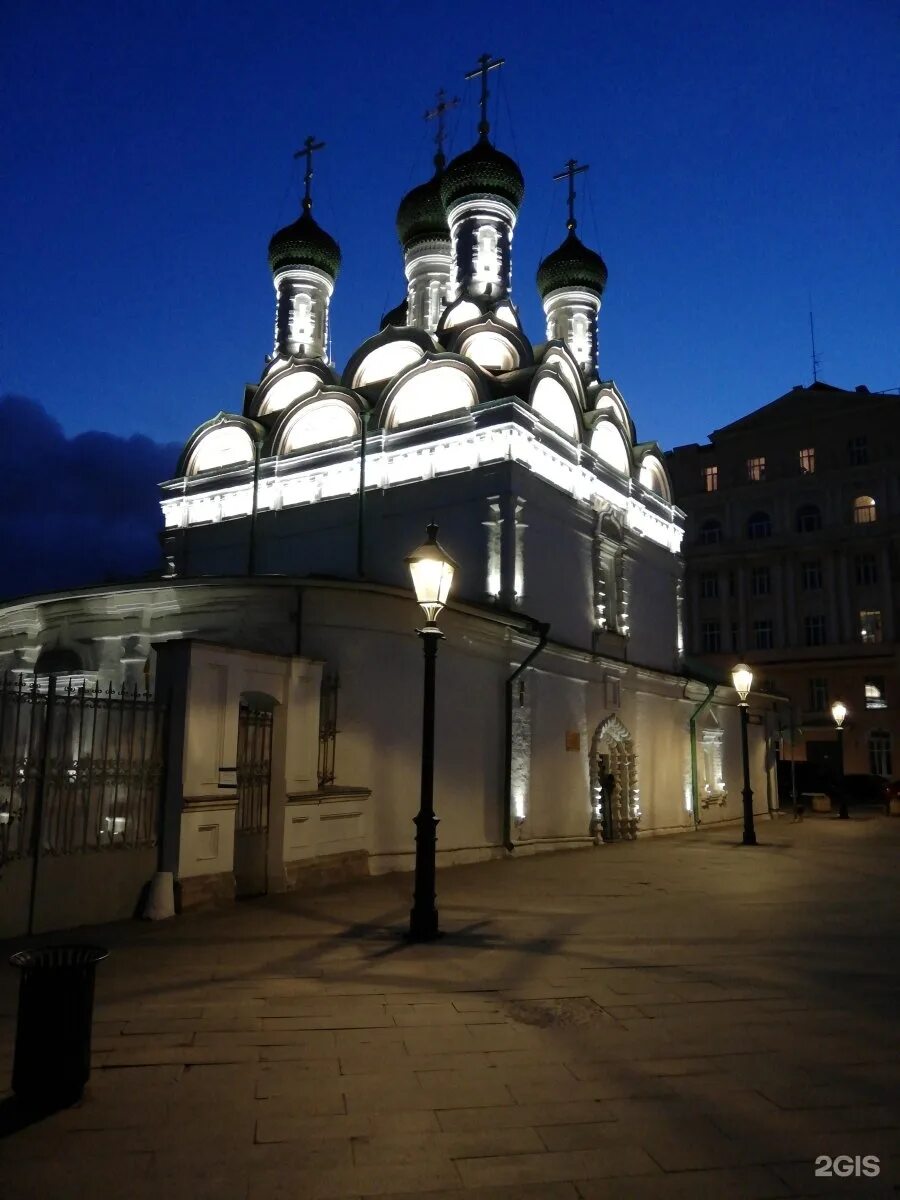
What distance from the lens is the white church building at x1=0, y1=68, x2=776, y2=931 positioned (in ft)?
32.7

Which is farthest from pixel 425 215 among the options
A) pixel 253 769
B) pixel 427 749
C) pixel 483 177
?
pixel 427 749

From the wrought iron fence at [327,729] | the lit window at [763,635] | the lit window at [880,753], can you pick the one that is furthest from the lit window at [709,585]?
the wrought iron fence at [327,729]

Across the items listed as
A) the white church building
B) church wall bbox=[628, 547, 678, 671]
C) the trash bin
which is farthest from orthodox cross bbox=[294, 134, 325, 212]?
the trash bin

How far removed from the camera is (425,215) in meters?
25.7

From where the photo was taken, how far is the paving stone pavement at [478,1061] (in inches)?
144

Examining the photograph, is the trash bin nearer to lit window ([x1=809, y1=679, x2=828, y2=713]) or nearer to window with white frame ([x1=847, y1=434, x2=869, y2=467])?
lit window ([x1=809, y1=679, x2=828, y2=713])

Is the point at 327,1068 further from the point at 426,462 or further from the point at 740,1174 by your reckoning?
the point at 426,462

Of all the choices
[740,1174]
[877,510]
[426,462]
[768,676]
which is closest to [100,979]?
[740,1174]

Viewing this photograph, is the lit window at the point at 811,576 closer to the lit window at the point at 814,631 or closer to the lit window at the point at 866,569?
the lit window at the point at 814,631

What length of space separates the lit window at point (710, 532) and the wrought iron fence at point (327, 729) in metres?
34.1

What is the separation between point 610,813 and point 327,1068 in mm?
16397

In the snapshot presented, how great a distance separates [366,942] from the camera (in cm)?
802

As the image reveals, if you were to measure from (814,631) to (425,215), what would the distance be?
2526cm

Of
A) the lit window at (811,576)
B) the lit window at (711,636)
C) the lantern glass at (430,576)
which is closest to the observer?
the lantern glass at (430,576)
